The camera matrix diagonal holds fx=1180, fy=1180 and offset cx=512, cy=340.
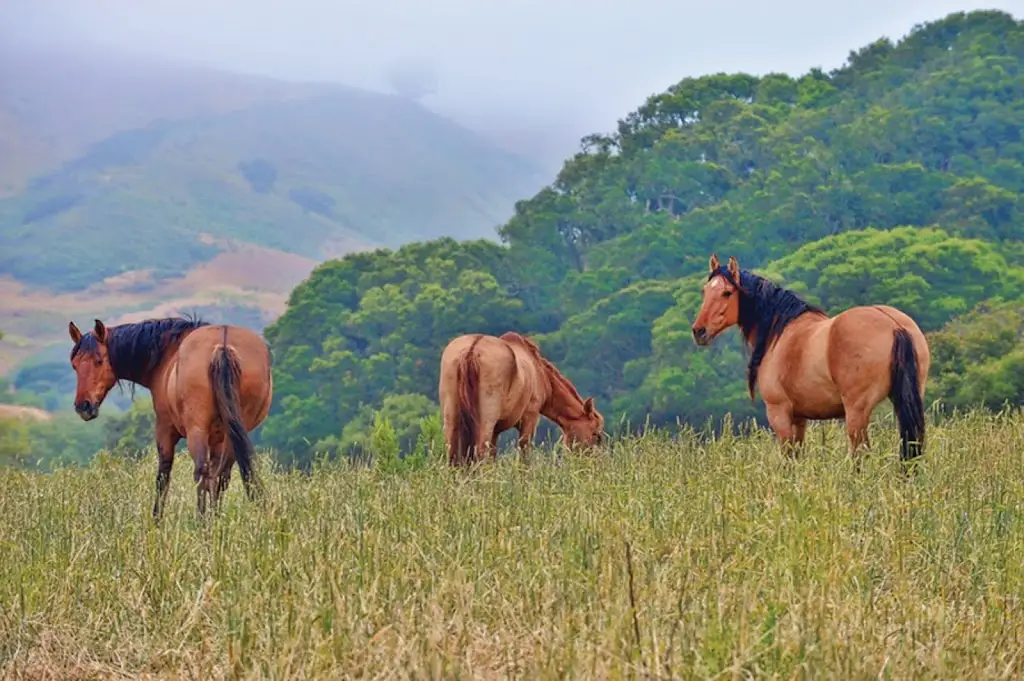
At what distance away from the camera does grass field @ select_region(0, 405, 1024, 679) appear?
400cm

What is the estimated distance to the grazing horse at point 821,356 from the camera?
26.0 feet

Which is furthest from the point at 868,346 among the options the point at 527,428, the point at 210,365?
the point at 210,365

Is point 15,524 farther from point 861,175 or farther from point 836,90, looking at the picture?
point 836,90

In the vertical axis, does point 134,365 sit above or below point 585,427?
above

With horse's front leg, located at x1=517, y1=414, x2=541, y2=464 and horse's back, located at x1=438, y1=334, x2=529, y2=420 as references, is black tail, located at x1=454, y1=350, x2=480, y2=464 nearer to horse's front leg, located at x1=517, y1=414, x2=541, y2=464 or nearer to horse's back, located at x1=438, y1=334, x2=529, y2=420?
horse's back, located at x1=438, y1=334, x2=529, y2=420

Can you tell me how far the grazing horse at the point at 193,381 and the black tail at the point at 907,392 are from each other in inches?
168

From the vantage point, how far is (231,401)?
26.5ft

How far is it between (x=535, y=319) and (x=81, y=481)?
40472 mm

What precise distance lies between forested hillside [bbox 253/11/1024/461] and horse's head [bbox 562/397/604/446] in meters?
23.5

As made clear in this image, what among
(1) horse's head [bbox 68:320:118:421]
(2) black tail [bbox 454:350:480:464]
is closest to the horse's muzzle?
(1) horse's head [bbox 68:320:118:421]

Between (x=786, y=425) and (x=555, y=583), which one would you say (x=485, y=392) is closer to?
(x=786, y=425)

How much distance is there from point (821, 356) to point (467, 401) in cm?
318

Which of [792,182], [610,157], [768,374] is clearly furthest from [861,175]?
[768,374]

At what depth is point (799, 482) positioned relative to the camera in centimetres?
604
